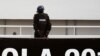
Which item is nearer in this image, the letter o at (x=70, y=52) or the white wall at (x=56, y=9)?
the letter o at (x=70, y=52)

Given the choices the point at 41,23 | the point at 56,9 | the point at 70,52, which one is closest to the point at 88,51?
Result: the point at 70,52

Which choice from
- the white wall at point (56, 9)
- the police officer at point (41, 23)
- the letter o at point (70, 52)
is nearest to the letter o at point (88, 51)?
the letter o at point (70, 52)

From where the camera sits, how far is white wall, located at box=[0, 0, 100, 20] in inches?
582

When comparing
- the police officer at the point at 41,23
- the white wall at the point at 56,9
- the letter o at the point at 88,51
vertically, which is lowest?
the letter o at the point at 88,51

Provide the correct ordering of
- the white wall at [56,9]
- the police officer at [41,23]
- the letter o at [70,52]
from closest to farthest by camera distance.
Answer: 1. the letter o at [70,52]
2. the police officer at [41,23]
3. the white wall at [56,9]

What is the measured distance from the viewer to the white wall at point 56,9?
14.8m

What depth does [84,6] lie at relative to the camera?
15.0 metres

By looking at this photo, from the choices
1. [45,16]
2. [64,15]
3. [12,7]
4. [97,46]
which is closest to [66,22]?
[64,15]

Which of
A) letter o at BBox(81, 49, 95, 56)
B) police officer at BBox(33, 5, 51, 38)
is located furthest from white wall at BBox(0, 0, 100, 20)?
letter o at BBox(81, 49, 95, 56)

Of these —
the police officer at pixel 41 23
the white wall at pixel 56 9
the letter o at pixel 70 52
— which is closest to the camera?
the letter o at pixel 70 52

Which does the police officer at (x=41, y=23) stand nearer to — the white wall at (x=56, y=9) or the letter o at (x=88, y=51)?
the letter o at (x=88, y=51)

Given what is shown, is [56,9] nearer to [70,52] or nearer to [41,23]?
[41,23]

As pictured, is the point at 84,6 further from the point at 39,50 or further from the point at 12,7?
the point at 39,50

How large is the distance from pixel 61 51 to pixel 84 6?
10415mm
